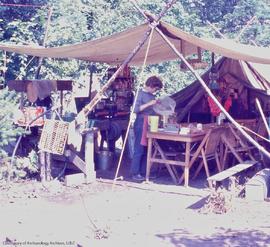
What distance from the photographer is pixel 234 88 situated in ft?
30.5

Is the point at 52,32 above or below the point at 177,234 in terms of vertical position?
→ above

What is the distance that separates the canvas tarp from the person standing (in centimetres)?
67

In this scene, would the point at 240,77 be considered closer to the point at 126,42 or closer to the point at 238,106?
the point at 238,106

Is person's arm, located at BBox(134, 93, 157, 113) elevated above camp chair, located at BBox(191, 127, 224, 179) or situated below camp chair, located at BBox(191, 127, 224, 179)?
above

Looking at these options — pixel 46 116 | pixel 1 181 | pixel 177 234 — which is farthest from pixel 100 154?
pixel 177 234

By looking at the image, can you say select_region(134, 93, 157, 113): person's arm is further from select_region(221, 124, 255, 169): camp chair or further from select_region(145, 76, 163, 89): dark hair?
select_region(221, 124, 255, 169): camp chair

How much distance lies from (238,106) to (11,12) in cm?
530

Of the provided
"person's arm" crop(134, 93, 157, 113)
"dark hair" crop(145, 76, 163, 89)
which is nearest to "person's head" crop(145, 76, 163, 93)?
"dark hair" crop(145, 76, 163, 89)

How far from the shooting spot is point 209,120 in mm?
9211

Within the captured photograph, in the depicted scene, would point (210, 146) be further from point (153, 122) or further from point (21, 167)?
point (21, 167)

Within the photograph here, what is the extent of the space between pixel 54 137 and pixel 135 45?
203 cm

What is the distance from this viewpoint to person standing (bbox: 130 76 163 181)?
7.40 meters

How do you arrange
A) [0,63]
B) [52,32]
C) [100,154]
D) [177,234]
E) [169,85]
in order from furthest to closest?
[169,85], [52,32], [0,63], [100,154], [177,234]

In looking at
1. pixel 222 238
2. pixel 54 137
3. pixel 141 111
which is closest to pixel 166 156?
pixel 141 111
